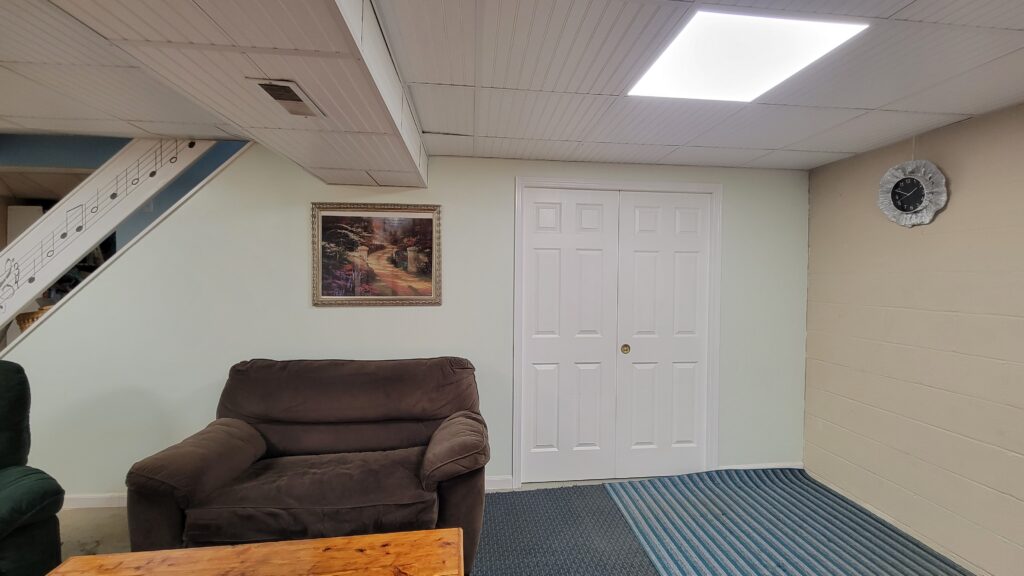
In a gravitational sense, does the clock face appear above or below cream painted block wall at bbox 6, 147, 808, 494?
above

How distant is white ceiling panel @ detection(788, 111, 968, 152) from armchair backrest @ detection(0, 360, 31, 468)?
426 centimetres

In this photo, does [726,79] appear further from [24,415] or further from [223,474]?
[24,415]

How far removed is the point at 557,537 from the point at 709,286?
6.45 feet

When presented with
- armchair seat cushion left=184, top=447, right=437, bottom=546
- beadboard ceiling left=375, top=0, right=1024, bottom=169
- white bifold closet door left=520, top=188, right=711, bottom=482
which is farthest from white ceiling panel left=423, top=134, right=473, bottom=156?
armchair seat cushion left=184, top=447, right=437, bottom=546

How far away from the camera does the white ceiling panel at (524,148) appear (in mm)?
2320

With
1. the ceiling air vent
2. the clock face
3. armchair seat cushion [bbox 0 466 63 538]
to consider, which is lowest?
armchair seat cushion [bbox 0 466 63 538]

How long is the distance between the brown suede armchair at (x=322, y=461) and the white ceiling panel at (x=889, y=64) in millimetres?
2142

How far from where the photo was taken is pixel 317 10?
948 mm

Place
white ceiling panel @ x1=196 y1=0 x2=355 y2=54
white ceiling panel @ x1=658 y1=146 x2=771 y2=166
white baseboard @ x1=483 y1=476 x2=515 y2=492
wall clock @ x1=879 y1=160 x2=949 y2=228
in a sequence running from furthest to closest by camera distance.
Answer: white baseboard @ x1=483 y1=476 x2=515 y2=492 → white ceiling panel @ x1=658 y1=146 x2=771 y2=166 → wall clock @ x1=879 y1=160 x2=949 y2=228 → white ceiling panel @ x1=196 y1=0 x2=355 y2=54

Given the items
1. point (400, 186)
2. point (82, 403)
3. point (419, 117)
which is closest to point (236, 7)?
point (419, 117)

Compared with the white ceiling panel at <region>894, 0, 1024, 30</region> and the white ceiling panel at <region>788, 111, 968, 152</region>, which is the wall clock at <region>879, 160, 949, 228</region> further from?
the white ceiling panel at <region>894, 0, 1024, 30</region>

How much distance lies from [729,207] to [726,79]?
1.40 meters

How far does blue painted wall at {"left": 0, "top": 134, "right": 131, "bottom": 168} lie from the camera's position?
2416 millimetres

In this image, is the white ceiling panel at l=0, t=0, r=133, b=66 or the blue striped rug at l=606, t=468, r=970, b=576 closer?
the white ceiling panel at l=0, t=0, r=133, b=66
